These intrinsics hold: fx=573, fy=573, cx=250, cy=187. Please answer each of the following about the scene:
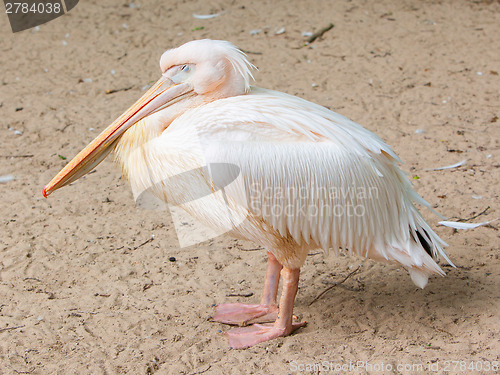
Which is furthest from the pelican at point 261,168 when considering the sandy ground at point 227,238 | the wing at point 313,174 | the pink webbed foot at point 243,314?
the sandy ground at point 227,238

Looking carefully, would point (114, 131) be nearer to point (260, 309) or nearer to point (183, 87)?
point (183, 87)

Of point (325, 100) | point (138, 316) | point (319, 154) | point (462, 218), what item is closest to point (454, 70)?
point (325, 100)

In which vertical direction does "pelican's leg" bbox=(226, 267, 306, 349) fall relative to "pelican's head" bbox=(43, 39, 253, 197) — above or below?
below

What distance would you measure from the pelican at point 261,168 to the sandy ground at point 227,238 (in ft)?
1.18

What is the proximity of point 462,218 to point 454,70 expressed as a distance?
101 inches

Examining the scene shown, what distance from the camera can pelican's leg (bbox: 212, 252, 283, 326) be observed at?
3324 millimetres

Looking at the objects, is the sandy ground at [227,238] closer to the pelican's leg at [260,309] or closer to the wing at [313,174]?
the pelican's leg at [260,309]

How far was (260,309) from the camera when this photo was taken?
340 cm

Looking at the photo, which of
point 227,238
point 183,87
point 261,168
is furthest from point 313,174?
point 227,238

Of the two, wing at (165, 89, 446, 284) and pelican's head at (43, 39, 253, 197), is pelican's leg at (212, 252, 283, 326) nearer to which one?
wing at (165, 89, 446, 284)

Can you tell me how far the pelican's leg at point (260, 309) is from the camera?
131 inches

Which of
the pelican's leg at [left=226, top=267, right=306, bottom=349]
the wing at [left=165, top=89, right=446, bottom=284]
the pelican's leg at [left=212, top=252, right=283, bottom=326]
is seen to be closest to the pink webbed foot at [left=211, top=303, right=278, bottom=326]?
the pelican's leg at [left=212, top=252, right=283, bottom=326]

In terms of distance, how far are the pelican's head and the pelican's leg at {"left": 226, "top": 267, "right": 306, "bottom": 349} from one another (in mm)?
1033

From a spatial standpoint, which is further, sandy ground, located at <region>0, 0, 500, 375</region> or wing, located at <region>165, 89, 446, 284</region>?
sandy ground, located at <region>0, 0, 500, 375</region>
